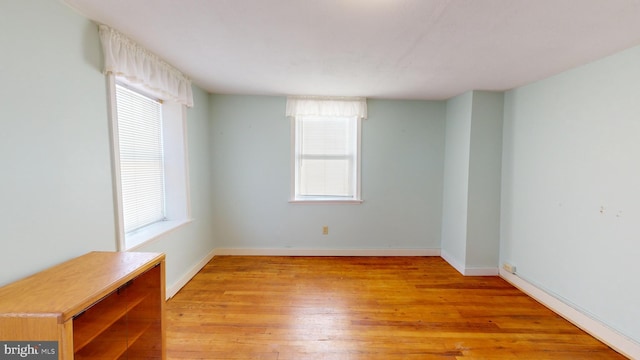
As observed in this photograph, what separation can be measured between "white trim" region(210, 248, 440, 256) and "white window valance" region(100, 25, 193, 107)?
2.10 m

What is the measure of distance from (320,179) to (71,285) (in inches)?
112

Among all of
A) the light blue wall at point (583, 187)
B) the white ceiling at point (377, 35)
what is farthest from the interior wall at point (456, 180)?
the white ceiling at point (377, 35)

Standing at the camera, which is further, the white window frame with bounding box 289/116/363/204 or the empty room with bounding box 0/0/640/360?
the white window frame with bounding box 289/116/363/204

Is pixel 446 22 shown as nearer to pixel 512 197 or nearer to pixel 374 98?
pixel 374 98

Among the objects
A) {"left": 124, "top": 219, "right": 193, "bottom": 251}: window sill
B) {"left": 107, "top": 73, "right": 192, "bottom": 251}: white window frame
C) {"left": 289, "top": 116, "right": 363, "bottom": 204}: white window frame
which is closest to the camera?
{"left": 124, "top": 219, "right": 193, "bottom": 251}: window sill

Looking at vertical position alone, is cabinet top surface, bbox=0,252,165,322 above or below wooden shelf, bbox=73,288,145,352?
above

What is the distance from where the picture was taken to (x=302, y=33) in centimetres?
171

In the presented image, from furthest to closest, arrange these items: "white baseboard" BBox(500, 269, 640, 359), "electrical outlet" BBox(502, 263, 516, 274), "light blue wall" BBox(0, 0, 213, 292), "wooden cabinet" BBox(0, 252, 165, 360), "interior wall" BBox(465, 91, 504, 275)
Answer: "interior wall" BBox(465, 91, 504, 275) → "electrical outlet" BBox(502, 263, 516, 274) → "white baseboard" BBox(500, 269, 640, 359) → "light blue wall" BBox(0, 0, 213, 292) → "wooden cabinet" BBox(0, 252, 165, 360)

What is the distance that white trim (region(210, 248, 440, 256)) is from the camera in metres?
3.67

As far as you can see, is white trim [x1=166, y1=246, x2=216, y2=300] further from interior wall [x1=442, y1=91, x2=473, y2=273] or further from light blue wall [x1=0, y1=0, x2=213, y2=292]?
interior wall [x1=442, y1=91, x2=473, y2=273]

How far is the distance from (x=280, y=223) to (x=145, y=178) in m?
1.75

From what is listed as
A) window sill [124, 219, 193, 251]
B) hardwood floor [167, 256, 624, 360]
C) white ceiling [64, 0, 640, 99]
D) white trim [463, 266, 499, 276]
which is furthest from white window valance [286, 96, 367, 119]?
white trim [463, 266, 499, 276]

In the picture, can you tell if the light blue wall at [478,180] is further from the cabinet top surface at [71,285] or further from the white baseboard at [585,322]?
the cabinet top surface at [71,285]

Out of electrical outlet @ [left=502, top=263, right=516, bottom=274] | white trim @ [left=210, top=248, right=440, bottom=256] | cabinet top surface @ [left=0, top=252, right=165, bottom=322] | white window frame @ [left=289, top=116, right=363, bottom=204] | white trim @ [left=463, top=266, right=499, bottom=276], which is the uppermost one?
white window frame @ [left=289, top=116, right=363, bottom=204]
